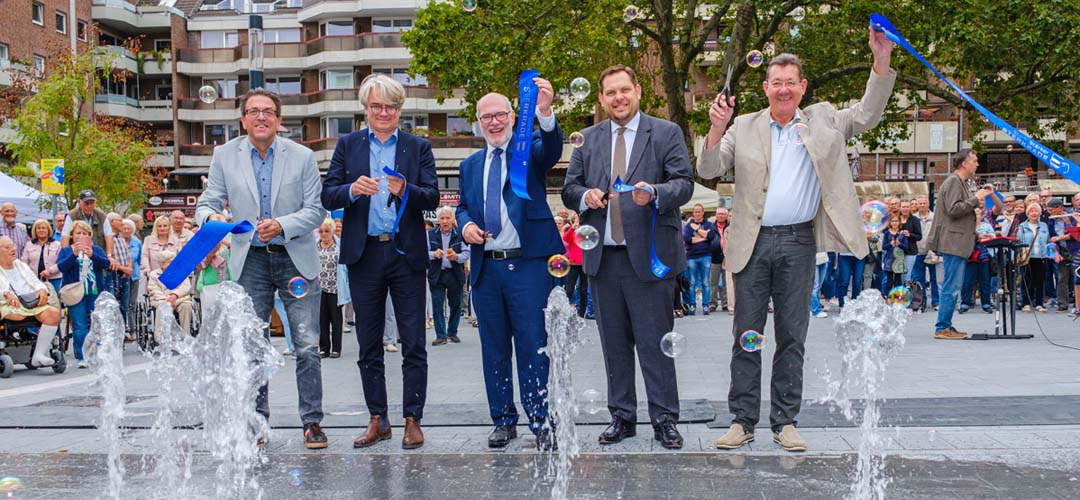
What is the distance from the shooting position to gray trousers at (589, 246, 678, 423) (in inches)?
232

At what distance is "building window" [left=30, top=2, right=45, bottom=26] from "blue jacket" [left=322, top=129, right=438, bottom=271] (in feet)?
158

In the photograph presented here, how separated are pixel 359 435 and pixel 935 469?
3369 mm

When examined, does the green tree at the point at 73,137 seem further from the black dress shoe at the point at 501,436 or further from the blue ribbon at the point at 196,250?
the black dress shoe at the point at 501,436

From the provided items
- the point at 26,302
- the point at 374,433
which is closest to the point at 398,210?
the point at 374,433

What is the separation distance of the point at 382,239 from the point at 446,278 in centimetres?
845

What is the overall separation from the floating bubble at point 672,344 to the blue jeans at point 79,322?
8.99m

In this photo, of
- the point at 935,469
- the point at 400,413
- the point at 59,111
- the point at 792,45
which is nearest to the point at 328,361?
the point at 400,413

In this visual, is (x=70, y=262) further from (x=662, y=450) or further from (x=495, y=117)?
(x=662, y=450)

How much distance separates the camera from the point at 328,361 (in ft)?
38.5

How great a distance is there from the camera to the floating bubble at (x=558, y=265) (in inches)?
232

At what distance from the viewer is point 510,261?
599cm

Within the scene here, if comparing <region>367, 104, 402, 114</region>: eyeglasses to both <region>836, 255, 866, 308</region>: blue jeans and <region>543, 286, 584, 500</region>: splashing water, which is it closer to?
<region>543, 286, 584, 500</region>: splashing water

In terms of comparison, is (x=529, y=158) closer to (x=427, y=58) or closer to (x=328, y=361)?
(x=328, y=361)

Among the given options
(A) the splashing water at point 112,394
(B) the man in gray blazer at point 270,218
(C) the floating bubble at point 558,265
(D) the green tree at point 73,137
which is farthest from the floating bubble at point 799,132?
(D) the green tree at point 73,137
